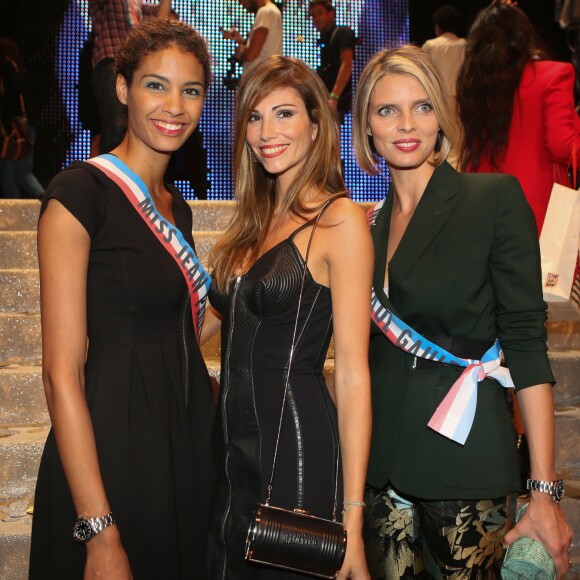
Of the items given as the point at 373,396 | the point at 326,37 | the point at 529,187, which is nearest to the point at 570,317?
the point at 529,187

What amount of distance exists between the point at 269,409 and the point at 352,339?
0.25 metres

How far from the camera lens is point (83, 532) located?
1827 mm

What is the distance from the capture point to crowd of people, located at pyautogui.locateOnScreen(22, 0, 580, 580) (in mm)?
1904

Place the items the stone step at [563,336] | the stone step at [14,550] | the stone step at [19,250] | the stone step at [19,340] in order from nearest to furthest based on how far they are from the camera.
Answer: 1. the stone step at [14,550]
2. the stone step at [19,340]
3. the stone step at [563,336]
4. the stone step at [19,250]

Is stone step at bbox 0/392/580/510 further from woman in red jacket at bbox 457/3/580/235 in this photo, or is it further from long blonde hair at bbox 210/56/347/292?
long blonde hair at bbox 210/56/347/292

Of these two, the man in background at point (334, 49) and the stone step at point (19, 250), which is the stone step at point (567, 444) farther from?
the man in background at point (334, 49)

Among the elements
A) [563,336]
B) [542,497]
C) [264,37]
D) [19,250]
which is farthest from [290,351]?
[264,37]

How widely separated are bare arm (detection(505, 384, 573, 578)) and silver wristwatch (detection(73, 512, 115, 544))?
91 cm

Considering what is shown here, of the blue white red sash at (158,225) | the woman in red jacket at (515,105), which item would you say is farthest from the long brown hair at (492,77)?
the blue white red sash at (158,225)

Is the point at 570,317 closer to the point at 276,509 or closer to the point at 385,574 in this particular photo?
the point at 385,574

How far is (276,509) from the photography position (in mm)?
1775

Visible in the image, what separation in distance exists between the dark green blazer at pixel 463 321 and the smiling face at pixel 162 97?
65 centimetres

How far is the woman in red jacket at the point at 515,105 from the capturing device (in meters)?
3.31

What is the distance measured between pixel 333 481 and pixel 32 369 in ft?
6.58
